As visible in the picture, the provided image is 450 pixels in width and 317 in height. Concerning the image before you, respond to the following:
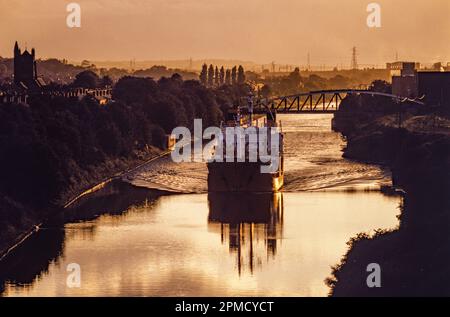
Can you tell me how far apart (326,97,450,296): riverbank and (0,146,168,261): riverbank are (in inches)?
461

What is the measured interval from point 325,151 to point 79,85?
47.5 m

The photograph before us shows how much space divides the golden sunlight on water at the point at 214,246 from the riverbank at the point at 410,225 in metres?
0.98

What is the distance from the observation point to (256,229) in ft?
150

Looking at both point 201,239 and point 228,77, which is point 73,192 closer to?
point 201,239

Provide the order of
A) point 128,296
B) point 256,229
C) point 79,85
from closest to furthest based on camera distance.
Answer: point 128,296 → point 256,229 → point 79,85

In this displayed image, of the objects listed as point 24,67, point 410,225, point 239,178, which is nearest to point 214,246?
point 410,225

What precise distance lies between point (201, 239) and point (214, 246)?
147cm

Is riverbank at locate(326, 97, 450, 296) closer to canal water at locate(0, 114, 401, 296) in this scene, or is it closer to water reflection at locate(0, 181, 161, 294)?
canal water at locate(0, 114, 401, 296)

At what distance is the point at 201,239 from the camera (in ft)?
142

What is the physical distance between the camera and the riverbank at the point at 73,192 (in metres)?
41.9

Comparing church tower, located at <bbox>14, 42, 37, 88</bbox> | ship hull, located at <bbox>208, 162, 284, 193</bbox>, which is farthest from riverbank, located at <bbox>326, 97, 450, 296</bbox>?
church tower, located at <bbox>14, 42, 37, 88</bbox>

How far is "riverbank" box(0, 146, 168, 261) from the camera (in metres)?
41.9
